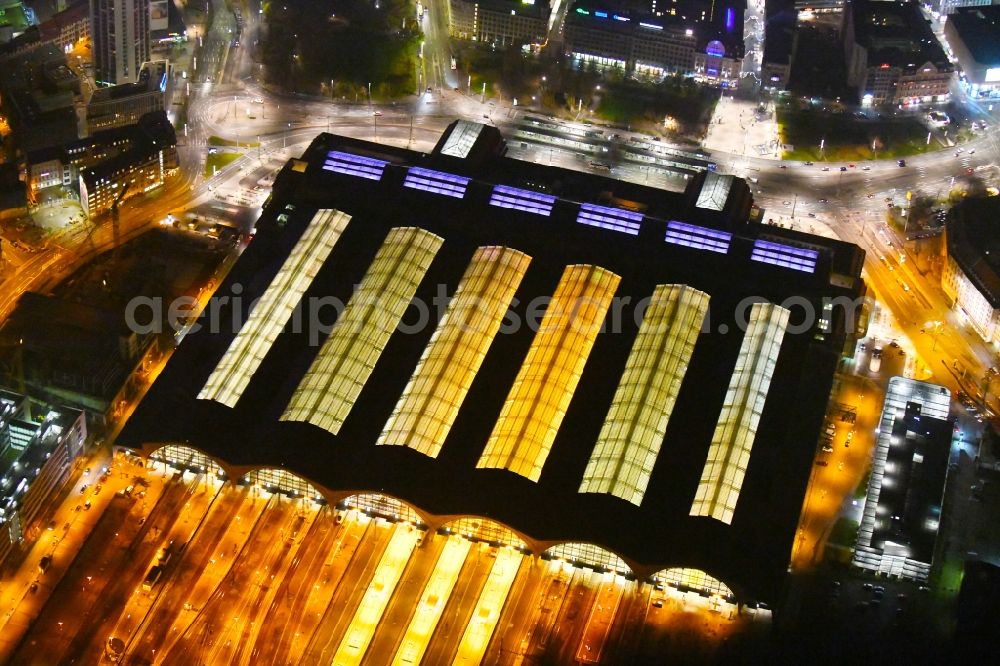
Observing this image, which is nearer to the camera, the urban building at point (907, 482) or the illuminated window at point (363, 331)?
the urban building at point (907, 482)

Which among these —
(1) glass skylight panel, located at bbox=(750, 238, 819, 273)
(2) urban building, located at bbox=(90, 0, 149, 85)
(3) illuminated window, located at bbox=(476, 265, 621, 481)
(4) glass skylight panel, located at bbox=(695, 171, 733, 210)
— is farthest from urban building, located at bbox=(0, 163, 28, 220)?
(1) glass skylight panel, located at bbox=(750, 238, 819, 273)

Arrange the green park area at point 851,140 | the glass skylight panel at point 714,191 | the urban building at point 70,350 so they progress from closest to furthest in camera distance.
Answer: the urban building at point 70,350 < the glass skylight panel at point 714,191 < the green park area at point 851,140

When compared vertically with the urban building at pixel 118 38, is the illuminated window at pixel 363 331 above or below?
below

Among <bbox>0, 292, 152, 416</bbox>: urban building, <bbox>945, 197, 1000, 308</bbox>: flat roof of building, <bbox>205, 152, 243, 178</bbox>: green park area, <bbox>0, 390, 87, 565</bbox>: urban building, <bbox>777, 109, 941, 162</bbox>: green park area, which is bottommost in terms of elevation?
<bbox>0, 390, 87, 565</bbox>: urban building

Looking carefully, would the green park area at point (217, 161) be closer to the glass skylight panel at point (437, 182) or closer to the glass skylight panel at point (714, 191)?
the glass skylight panel at point (437, 182)

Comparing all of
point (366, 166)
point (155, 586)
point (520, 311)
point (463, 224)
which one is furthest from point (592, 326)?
point (155, 586)

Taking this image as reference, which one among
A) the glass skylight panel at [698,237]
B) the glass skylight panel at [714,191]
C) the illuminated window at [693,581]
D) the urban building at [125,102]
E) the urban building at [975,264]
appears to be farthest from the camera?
the urban building at [125,102]

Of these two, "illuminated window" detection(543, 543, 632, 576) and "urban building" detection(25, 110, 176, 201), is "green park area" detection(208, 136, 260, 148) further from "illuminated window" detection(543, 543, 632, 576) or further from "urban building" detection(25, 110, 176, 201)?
"illuminated window" detection(543, 543, 632, 576)

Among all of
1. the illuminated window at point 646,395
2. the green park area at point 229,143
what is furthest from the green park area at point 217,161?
the illuminated window at point 646,395

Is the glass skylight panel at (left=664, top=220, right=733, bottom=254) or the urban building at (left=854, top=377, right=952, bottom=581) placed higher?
the glass skylight panel at (left=664, top=220, right=733, bottom=254)
